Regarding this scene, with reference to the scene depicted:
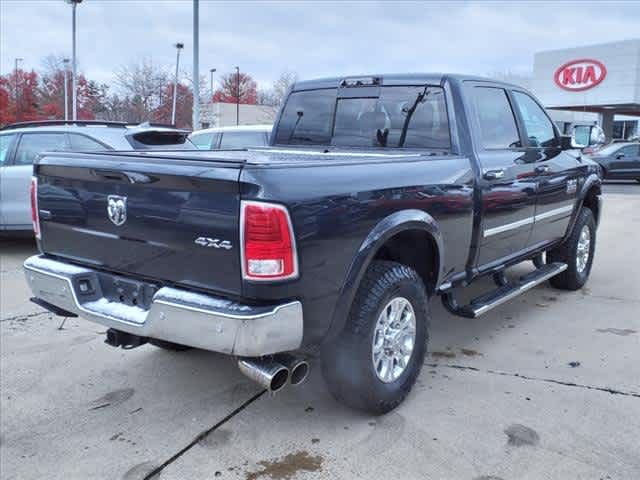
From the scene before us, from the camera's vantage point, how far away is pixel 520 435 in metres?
3.14

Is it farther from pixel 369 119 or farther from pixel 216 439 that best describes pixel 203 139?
pixel 216 439

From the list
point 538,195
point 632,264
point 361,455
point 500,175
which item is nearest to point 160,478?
point 361,455

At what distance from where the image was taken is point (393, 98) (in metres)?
4.37

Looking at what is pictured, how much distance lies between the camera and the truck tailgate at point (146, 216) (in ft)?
8.64

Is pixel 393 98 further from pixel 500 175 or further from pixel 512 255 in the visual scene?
pixel 512 255

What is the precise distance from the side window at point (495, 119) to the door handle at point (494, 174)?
0.20 metres

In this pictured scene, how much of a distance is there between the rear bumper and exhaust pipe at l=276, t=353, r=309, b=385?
0.43 feet

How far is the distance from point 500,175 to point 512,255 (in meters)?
0.82

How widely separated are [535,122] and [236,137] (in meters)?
5.52

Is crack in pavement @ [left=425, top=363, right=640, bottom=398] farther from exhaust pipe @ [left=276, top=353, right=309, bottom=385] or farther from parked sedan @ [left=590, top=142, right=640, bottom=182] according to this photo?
parked sedan @ [left=590, top=142, right=640, bottom=182]

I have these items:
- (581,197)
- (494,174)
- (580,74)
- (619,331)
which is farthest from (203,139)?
(580,74)

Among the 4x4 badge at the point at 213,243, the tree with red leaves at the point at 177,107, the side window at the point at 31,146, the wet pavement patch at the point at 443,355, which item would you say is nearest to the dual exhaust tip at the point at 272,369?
the 4x4 badge at the point at 213,243

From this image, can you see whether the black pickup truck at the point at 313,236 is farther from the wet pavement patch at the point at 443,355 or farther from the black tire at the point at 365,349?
the wet pavement patch at the point at 443,355

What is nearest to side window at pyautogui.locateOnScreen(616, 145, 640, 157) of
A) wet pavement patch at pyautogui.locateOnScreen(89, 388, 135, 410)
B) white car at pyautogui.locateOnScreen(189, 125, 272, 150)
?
white car at pyautogui.locateOnScreen(189, 125, 272, 150)
